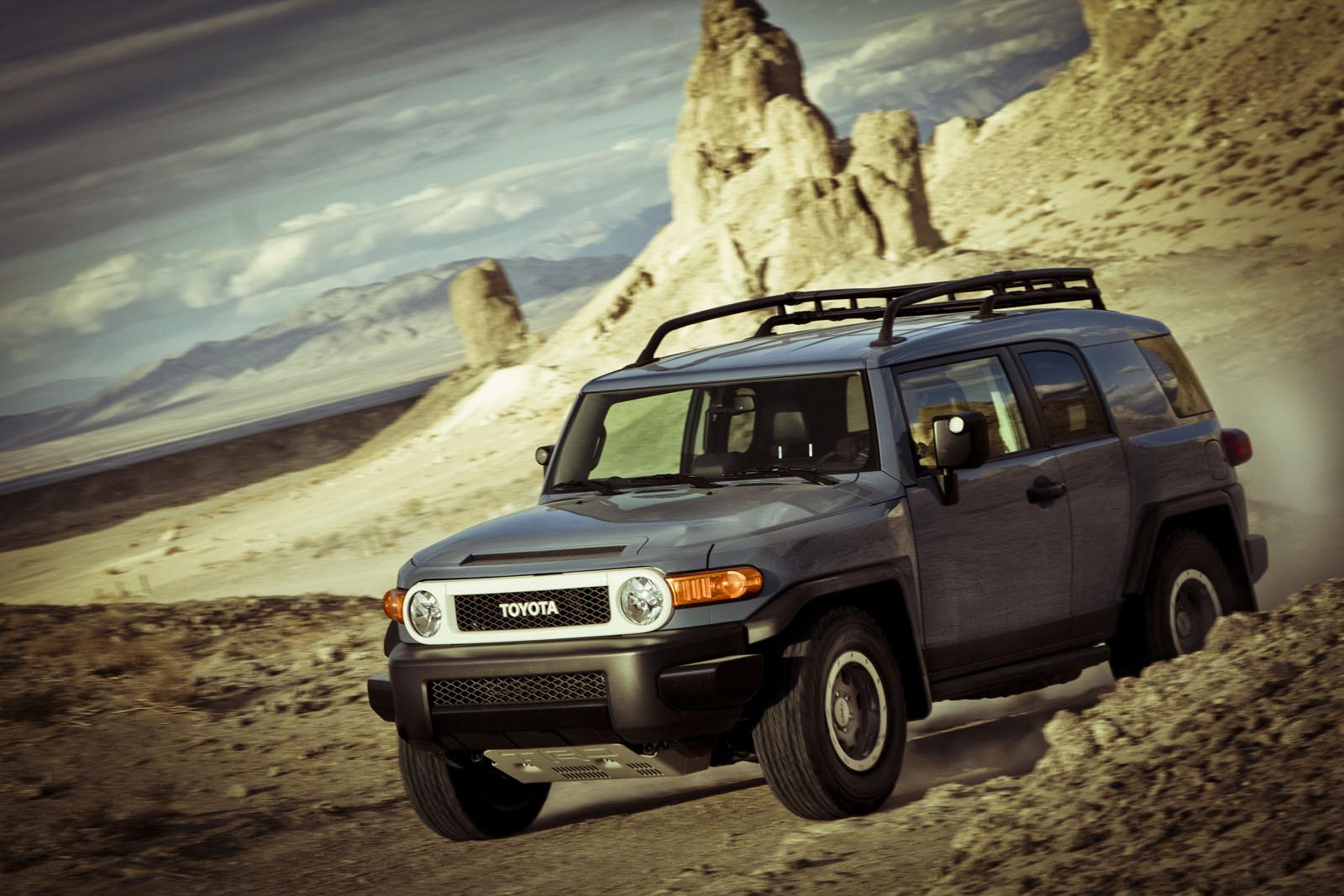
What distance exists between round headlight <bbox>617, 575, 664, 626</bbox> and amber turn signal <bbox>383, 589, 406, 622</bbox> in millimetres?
1045

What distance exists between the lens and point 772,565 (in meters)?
6.55

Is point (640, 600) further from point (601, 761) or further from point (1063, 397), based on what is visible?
point (1063, 397)

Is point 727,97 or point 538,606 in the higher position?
point 727,97

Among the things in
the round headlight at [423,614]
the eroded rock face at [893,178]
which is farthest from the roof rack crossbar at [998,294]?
the eroded rock face at [893,178]

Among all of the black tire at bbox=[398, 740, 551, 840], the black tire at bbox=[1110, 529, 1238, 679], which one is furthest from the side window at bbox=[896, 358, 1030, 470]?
the black tire at bbox=[398, 740, 551, 840]

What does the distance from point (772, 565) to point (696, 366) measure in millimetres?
1642

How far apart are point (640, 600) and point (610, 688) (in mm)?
342

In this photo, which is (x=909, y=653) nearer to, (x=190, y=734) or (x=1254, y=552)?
(x=1254, y=552)

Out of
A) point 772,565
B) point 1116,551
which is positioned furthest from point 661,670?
point 1116,551

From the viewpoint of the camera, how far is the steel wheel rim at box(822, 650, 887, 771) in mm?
6758

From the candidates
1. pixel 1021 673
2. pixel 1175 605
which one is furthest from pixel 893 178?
pixel 1021 673

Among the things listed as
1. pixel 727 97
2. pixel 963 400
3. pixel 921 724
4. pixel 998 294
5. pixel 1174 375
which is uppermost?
pixel 727 97

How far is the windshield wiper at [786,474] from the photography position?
23.5 feet

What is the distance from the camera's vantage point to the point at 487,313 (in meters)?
63.6
